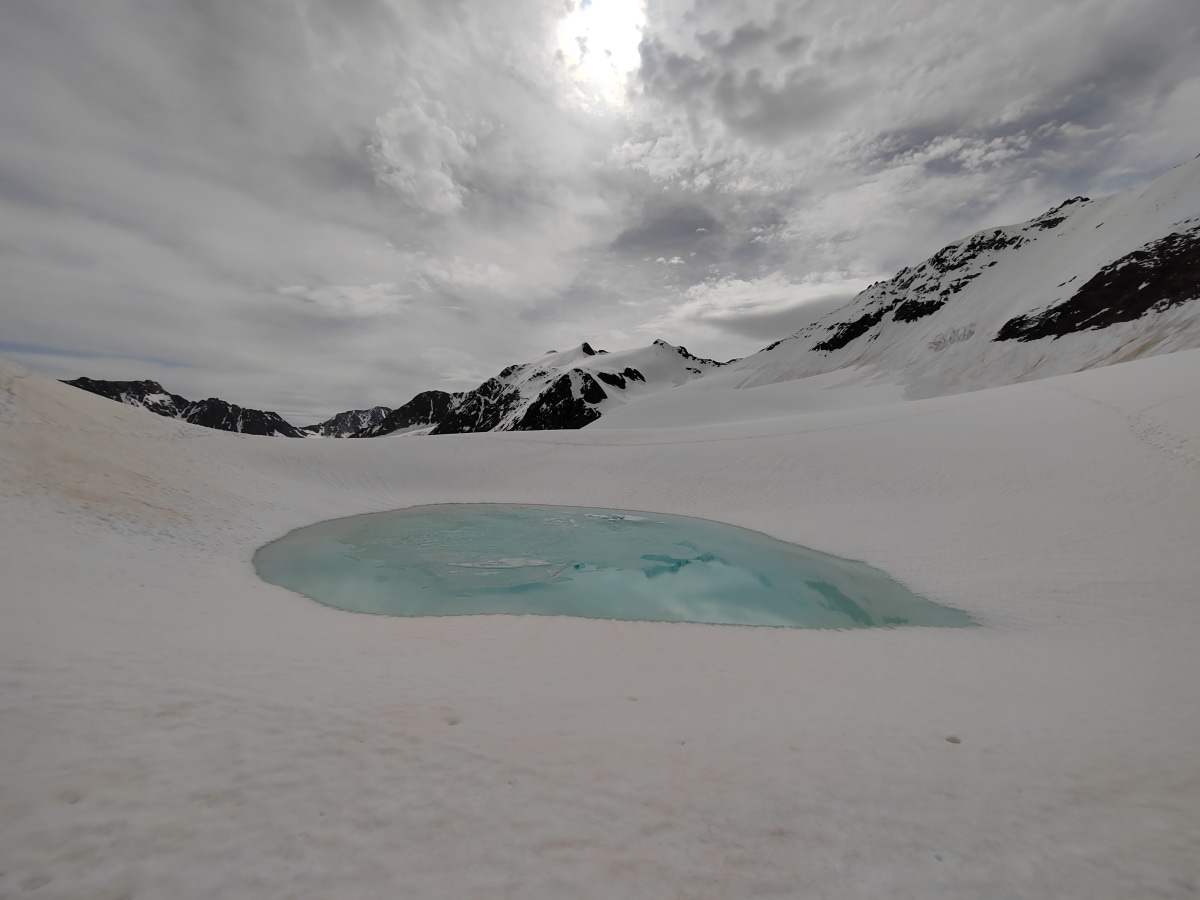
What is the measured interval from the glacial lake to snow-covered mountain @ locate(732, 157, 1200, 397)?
48.7 metres

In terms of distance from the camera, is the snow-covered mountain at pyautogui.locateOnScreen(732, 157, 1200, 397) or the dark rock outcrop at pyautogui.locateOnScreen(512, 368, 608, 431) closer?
the snow-covered mountain at pyautogui.locateOnScreen(732, 157, 1200, 397)

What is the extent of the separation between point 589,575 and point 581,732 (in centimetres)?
659

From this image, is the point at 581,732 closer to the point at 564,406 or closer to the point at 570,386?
the point at 564,406

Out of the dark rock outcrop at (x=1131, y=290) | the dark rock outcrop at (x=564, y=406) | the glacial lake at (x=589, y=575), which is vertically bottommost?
the glacial lake at (x=589, y=575)

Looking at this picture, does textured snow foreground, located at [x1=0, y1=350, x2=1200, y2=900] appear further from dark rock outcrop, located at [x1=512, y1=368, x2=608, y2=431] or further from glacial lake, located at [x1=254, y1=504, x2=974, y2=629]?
dark rock outcrop, located at [x1=512, y1=368, x2=608, y2=431]

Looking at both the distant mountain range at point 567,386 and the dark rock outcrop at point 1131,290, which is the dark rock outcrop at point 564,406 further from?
the dark rock outcrop at point 1131,290

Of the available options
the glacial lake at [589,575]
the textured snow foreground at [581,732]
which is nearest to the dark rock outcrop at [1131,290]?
the textured snow foreground at [581,732]

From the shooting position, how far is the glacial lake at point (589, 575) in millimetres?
8375

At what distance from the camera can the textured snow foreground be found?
250 cm

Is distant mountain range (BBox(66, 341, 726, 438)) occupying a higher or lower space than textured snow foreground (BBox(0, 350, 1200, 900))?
higher

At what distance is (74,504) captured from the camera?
31.0 feet

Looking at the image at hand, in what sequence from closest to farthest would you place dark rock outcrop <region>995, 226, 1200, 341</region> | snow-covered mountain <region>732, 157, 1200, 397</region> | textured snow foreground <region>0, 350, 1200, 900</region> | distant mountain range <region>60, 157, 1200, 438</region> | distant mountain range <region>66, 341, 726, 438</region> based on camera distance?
textured snow foreground <region>0, 350, 1200, 900</region>
dark rock outcrop <region>995, 226, 1200, 341</region>
snow-covered mountain <region>732, 157, 1200, 397</region>
distant mountain range <region>60, 157, 1200, 438</region>
distant mountain range <region>66, 341, 726, 438</region>

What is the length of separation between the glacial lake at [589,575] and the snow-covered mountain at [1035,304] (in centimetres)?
4865

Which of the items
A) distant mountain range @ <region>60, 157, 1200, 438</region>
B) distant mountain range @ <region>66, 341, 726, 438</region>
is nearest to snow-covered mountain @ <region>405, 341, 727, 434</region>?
distant mountain range @ <region>66, 341, 726, 438</region>
